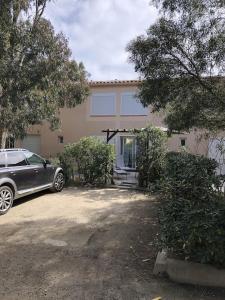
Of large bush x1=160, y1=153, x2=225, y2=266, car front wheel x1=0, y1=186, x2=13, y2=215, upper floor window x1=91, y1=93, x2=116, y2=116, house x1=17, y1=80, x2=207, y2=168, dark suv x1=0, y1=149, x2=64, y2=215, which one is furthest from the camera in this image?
upper floor window x1=91, y1=93, x2=116, y2=116

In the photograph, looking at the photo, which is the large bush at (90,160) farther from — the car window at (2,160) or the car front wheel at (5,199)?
the car front wheel at (5,199)

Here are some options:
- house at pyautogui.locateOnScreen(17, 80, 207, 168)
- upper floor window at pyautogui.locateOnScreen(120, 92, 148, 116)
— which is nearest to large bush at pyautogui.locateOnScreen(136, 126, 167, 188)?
house at pyautogui.locateOnScreen(17, 80, 207, 168)

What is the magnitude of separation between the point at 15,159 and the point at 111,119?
12.1 meters

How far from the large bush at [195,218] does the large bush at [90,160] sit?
776 cm

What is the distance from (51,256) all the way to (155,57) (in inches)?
170

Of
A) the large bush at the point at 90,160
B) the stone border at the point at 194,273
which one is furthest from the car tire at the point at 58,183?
the stone border at the point at 194,273

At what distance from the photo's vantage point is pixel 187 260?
4500 mm

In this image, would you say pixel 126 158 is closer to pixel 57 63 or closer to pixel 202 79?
pixel 57 63

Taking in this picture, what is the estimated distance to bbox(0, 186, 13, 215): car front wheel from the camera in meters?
8.86

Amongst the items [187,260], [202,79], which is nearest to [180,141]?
Result: [202,79]

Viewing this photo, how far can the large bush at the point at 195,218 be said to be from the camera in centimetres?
433

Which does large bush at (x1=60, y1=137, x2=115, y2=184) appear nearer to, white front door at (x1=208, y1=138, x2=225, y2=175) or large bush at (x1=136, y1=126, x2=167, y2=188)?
large bush at (x1=136, y1=126, x2=167, y2=188)

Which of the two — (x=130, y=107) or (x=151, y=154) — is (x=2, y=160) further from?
(x=130, y=107)

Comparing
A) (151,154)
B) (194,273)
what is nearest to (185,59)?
(194,273)
